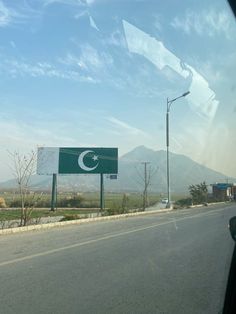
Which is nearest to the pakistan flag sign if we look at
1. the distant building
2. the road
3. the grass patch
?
the grass patch

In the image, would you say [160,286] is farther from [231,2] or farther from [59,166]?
[59,166]

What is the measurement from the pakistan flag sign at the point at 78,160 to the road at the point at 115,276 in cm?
4252

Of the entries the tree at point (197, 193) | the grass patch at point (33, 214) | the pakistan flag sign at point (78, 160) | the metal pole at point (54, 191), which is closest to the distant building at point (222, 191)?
the tree at point (197, 193)

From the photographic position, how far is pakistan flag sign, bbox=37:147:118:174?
59.7 meters

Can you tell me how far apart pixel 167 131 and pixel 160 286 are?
39.9 m

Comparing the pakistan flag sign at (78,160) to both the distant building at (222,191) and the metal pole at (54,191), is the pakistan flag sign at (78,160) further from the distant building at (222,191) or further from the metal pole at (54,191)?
the distant building at (222,191)

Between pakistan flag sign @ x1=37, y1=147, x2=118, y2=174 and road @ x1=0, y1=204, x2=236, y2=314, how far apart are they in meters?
42.5

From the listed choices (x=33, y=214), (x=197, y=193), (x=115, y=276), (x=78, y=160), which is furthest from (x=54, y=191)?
(x=115, y=276)

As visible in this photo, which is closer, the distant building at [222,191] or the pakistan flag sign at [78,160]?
the pakistan flag sign at [78,160]

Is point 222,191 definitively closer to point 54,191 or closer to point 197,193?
point 197,193

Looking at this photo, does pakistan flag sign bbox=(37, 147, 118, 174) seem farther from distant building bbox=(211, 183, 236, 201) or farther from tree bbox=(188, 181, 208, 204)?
distant building bbox=(211, 183, 236, 201)

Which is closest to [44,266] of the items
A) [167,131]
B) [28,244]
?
[28,244]

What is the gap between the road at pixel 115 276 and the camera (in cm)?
771

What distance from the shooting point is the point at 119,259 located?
41.5 feet
